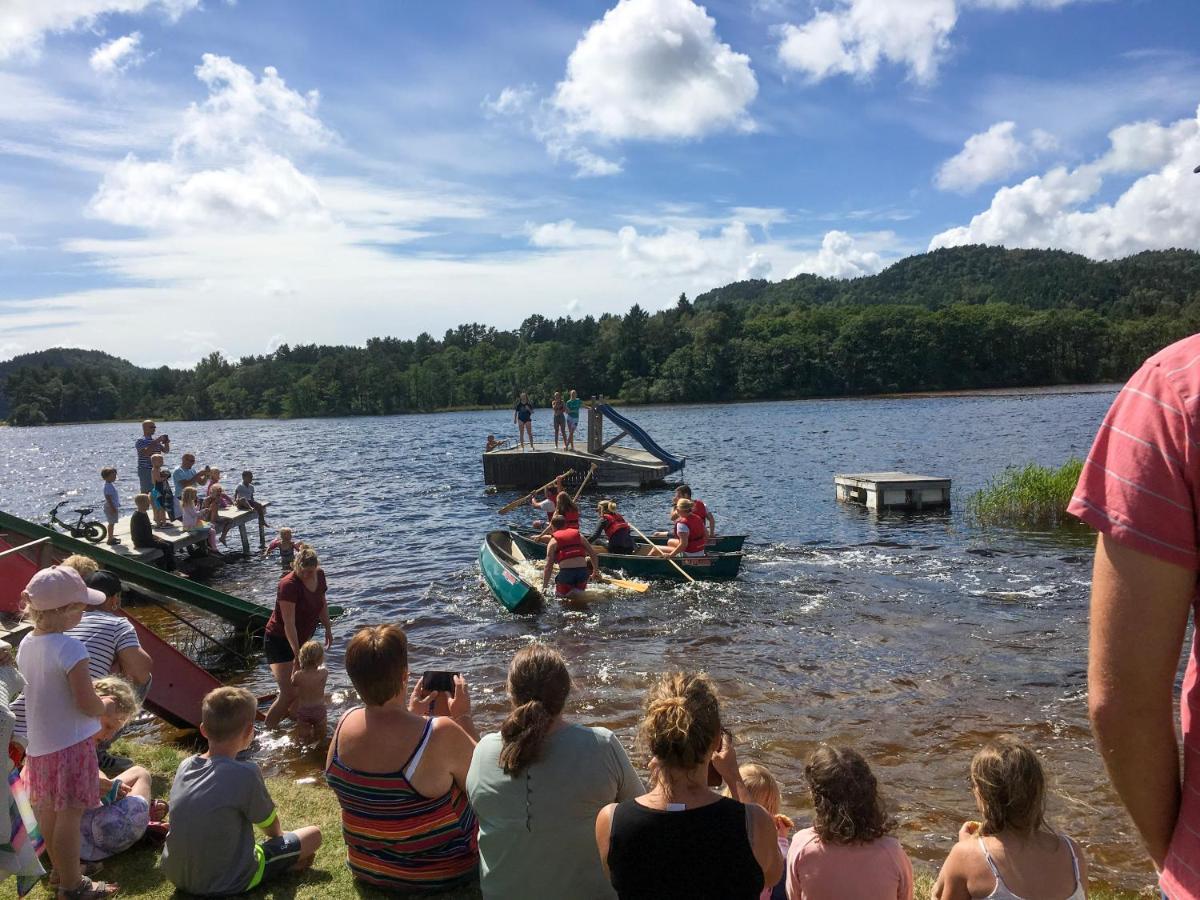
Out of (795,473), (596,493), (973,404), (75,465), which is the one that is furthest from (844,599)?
(973,404)

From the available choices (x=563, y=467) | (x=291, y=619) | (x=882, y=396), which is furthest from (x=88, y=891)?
(x=882, y=396)

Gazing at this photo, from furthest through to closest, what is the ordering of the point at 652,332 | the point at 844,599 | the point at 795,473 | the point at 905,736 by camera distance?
the point at 652,332
the point at 795,473
the point at 844,599
the point at 905,736

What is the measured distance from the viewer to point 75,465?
6056 centimetres

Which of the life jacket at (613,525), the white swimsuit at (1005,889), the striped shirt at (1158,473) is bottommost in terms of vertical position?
the life jacket at (613,525)

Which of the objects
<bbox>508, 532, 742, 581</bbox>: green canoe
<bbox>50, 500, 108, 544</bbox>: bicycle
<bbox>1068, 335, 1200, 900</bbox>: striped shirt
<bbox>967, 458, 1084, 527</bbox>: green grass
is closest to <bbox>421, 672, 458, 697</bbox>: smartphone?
<bbox>1068, 335, 1200, 900</bbox>: striped shirt

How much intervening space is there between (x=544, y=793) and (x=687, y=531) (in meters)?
10.7

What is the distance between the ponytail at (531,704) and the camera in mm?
3699

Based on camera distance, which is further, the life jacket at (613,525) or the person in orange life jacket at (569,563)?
the life jacket at (613,525)

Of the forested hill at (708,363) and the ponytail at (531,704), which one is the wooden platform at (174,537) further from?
the forested hill at (708,363)

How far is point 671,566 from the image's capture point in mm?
14234

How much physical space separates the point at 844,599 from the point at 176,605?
10604mm

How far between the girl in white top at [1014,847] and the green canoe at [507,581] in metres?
9.82

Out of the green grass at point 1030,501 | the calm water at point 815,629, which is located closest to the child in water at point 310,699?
the calm water at point 815,629

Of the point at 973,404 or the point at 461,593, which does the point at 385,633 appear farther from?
the point at 973,404
